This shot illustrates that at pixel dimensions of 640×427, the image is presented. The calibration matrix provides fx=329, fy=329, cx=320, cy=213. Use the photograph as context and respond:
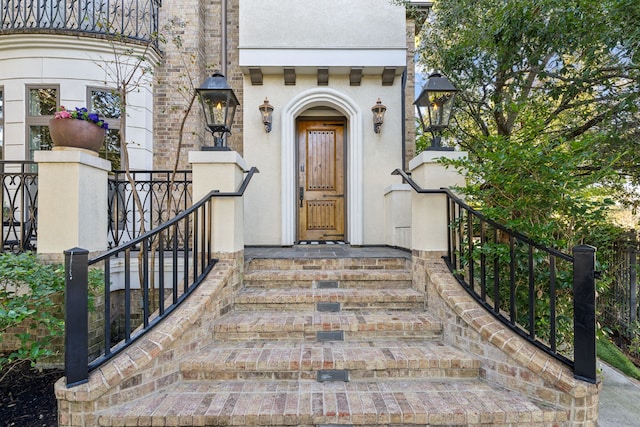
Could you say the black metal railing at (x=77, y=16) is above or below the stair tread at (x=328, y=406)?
above

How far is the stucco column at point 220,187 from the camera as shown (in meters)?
3.09

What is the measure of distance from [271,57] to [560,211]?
13.7 feet

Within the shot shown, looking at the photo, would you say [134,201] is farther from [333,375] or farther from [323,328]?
[333,375]

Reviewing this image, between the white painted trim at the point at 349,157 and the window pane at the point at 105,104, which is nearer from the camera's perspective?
the white painted trim at the point at 349,157

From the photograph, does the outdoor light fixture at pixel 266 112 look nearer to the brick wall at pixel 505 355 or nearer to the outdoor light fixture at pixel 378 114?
the outdoor light fixture at pixel 378 114

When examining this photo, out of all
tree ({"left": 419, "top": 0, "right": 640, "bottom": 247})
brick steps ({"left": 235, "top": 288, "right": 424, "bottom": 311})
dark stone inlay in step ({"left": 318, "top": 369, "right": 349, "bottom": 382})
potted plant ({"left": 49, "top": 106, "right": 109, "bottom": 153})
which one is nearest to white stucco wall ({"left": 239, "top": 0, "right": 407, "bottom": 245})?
tree ({"left": 419, "top": 0, "right": 640, "bottom": 247})

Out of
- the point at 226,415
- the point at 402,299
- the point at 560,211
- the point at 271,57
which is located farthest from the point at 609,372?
the point at 271,57

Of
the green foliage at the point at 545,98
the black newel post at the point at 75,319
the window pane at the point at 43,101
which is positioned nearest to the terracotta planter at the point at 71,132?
the black newel post at the point at 75,319

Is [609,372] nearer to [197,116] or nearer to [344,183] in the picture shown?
[344,183]

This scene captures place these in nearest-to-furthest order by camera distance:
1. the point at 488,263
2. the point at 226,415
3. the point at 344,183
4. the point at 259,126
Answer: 1. the point at 226,415
2. the point at 488,263
3. the point at 259,126
4. the point at 344,183

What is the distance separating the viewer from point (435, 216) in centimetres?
312

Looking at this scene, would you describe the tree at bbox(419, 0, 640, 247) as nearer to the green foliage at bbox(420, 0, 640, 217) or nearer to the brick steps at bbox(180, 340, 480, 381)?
the green foliage at bbox(420, 0, 640, 217)

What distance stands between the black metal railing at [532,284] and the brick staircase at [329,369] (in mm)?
391

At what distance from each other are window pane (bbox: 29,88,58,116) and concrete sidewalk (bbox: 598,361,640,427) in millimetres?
7479
